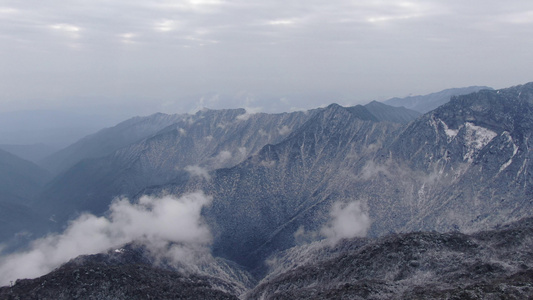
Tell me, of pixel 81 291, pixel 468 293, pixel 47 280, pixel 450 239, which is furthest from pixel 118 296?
pixel 450 239

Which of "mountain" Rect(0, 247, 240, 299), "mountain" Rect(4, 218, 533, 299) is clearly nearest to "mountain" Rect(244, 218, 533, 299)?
"mountain" Rect(4, 218, 533, 299)

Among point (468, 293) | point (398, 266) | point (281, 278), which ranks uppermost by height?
point (468, 293)

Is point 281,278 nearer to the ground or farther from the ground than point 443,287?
nearer to the ground

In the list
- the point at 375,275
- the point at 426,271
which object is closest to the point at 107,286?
the point at 375,275

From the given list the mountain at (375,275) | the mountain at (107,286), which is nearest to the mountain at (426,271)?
the mountain at (375,275)

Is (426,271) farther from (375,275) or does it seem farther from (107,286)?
(107,286)

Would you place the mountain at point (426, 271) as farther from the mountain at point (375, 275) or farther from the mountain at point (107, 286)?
the mountain at point (107, 286)

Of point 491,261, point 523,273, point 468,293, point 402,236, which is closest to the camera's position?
point 468,293

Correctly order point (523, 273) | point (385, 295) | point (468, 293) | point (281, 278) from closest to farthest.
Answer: point (468, 293) → point (523, 273) → point (385, 295) → point (281, 278)

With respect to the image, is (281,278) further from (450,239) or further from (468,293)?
(468,293)

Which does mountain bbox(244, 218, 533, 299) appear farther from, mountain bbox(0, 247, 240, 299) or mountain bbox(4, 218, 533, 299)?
mountain bbox(0, 247, 240, 299)
